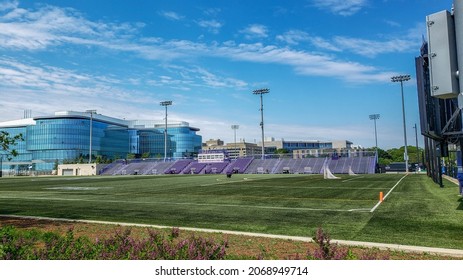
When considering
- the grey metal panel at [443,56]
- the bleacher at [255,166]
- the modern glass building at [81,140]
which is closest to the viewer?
the grey metal panel at [443,56]

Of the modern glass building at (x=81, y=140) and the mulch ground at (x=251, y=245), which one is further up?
the modern glass building at (x=81, y=140)

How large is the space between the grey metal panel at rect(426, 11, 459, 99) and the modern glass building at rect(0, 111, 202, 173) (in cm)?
12951

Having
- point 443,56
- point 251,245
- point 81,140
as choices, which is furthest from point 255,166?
point 81,140

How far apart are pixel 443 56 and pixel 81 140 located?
15607 centimetres

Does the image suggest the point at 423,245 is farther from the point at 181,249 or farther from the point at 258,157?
the point at 258,157

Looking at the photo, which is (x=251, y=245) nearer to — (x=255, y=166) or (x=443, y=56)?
(x=443, y=56)

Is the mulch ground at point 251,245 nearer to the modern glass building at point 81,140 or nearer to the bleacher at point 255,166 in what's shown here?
the bleacher at point 255,166

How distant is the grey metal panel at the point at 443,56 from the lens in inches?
96.8

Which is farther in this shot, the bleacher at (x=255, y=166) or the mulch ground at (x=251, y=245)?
the bleacher at (x=255, y=166)

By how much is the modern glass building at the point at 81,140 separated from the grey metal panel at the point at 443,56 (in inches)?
5099

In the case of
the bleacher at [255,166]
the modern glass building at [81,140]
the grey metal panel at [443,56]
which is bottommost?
the bleacher at [255,166]

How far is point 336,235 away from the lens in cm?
973

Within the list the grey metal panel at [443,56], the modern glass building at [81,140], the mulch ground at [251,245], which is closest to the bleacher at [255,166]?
the modern glass building at [81,140]

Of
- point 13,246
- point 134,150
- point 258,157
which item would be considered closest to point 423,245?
point 13,246
